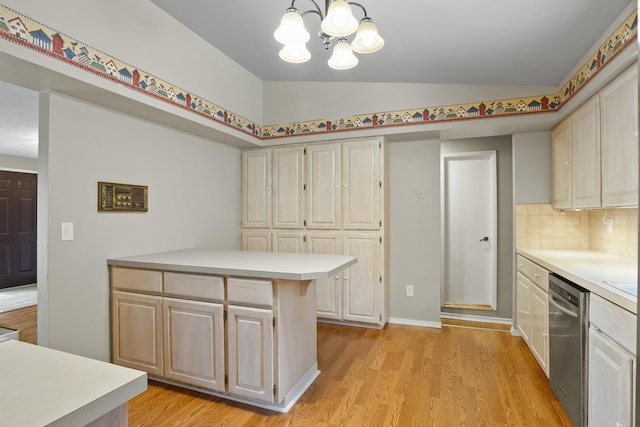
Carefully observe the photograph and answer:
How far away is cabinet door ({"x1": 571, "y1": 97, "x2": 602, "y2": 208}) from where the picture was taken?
230 cm

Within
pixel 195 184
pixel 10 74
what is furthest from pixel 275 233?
pixel 10 74

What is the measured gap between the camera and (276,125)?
3.86 metres

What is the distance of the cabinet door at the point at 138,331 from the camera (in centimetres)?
229

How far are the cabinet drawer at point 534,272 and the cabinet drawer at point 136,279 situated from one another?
2.69 m

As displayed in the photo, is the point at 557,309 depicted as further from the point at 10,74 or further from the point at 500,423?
the point at 10,74

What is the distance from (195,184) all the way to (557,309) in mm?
3091

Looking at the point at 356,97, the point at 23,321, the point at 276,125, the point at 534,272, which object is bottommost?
the point at 23,321

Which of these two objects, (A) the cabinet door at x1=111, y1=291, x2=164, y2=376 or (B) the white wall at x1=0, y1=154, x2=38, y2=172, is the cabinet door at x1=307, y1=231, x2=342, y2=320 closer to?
(A) the cabinet door at x1=111, y1=291, x2=164, y2=376

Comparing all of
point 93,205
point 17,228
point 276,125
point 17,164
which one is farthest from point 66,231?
point 17,164

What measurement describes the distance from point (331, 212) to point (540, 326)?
6.77 feet

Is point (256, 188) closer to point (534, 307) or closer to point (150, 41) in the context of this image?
point (150, 41)

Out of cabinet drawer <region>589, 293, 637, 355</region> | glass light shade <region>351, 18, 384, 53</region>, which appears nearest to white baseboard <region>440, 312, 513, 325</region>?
cabinet drawer <region>589, 293, 637, 355</region>

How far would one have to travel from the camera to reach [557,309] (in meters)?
2.12

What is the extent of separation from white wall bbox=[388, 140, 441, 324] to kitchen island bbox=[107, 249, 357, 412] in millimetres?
1455
